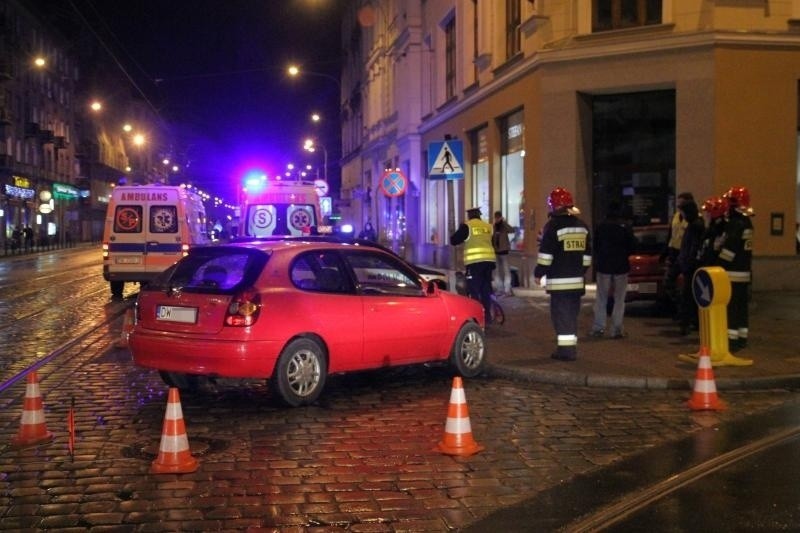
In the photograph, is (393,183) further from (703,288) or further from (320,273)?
(320,273)

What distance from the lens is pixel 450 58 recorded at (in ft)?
92.2

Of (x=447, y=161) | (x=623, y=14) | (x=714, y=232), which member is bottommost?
(x=714, y=232)

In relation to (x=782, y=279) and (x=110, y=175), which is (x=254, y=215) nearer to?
(x=782, y=279)

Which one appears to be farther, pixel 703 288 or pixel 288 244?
pixel 703 288

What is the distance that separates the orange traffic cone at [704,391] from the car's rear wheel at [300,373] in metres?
3.54

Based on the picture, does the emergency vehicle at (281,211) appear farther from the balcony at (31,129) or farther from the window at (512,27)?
the balcony at (31,129)

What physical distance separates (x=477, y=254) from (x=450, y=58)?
17056 millimetres

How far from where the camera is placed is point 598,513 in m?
4.95

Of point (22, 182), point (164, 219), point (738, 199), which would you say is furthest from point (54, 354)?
point (22, 182)

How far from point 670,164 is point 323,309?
42.7 feet

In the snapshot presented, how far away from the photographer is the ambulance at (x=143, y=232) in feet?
60.6

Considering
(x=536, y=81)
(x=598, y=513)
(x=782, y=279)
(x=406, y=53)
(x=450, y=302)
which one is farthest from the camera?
(x=406, y=53)

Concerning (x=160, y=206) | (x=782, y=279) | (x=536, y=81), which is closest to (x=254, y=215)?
(x=160, y=206)

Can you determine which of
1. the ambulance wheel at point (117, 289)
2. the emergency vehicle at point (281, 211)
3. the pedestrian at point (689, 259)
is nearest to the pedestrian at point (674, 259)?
the pedestrian at point (689, 259)
